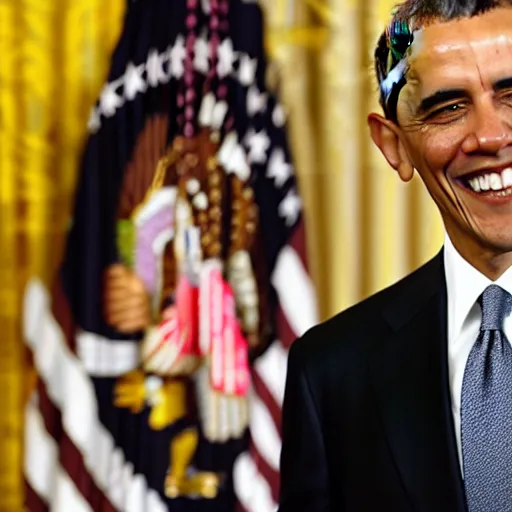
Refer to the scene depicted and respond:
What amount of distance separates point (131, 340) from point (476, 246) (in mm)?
999

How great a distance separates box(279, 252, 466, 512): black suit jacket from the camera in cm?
96

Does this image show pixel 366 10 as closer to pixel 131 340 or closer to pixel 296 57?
pixel 296 57

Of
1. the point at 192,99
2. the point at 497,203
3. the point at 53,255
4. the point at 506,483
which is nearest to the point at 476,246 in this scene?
the point at 497,203

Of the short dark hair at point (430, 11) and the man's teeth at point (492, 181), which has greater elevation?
the short dark hair at point (430, 11)

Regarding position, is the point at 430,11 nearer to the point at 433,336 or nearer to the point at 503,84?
the point at 503,84

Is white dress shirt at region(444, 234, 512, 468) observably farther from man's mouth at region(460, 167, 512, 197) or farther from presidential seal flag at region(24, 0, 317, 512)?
presidential seal flag at region(24, 0, 317, 512)

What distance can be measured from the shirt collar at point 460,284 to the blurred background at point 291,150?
813 millimetres

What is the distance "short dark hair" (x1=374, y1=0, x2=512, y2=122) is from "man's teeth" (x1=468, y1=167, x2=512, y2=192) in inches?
4.6

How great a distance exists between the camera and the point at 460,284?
0.99 m

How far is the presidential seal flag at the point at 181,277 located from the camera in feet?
5.96

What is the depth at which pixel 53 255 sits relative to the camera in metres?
1.89

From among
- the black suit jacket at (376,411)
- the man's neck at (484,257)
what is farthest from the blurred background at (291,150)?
the man's neck at (484,257)

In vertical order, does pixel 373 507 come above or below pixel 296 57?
below

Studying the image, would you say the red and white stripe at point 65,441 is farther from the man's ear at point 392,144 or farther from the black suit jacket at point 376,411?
the man's ear at point 392,144
